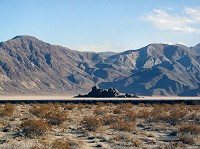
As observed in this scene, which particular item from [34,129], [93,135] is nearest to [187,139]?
[93,135]

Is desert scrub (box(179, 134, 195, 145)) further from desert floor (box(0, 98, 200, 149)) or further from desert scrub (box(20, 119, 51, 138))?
desert scrub (box(20, 119, 51, 138))

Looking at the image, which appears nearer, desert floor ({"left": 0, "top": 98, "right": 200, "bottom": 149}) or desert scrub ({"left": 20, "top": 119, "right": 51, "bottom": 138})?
desert floor ({"left": 0, "top": 98, "right": 200, "bottom": 149})

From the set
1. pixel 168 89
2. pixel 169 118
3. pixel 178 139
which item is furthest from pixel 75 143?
pixel 168 89

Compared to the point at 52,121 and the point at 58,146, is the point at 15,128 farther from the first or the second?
the point at 58,146

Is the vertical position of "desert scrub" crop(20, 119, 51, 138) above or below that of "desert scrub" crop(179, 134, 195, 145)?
above

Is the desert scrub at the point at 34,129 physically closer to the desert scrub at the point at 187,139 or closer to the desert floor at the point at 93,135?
the desert floor at the point at 93,135

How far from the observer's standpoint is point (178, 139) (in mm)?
21031

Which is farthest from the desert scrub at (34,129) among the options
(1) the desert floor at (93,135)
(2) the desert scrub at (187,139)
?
(2) the desert scrub at (187,139)

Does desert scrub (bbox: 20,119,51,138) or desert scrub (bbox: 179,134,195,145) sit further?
desert scrub (bbox: 20,119,51,138)

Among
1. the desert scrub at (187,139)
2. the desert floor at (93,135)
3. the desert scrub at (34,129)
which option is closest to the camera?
the desert floor at (93,135)

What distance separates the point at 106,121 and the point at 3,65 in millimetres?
176281

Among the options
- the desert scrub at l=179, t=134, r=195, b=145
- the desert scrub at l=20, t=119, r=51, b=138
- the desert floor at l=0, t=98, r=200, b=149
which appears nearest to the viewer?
the desert floor at l=0, t=98, r=200, b=149

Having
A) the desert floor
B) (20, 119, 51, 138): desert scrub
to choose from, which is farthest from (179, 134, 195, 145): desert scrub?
(20, 119, 51, 138): desert scrub

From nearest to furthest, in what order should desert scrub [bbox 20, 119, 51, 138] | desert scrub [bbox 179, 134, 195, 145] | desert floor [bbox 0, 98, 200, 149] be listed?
desert floor [bbox 0, 98, 200, 149], desert scrub [bbox 179, 134, 195, 145], desert scrub [bbox 20, 119, 51, 138]
